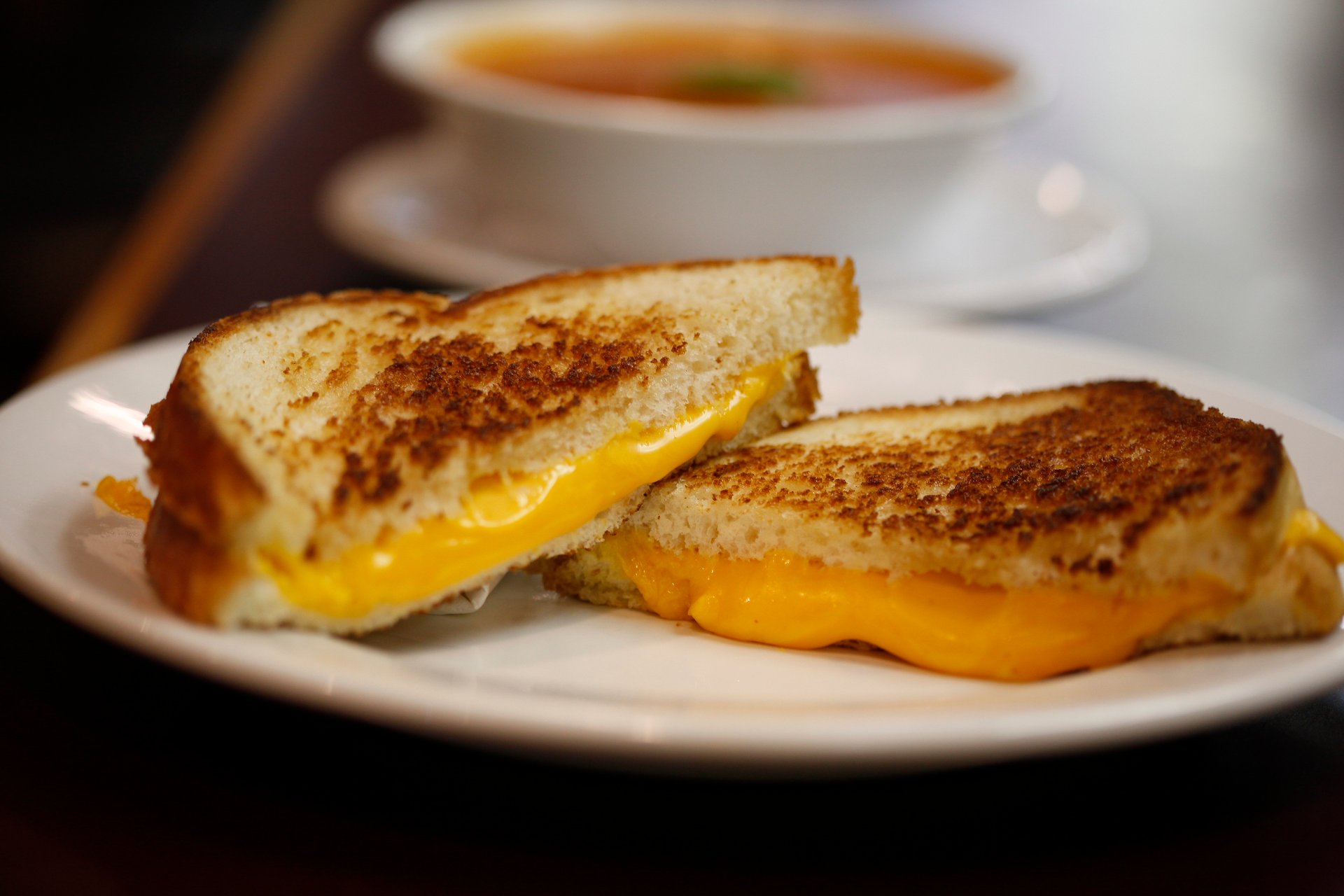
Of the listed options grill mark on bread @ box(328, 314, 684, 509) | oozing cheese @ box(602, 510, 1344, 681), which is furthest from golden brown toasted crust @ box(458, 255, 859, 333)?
oozing cheese @ box(602, 510, 1344, 681)

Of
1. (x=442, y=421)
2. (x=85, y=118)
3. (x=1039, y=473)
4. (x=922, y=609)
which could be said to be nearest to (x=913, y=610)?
(x=922, y=609)

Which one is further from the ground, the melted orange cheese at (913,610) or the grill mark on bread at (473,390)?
the grill mark on bread at (473,390)

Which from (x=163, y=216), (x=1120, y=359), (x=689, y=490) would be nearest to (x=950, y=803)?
(x=689, y=490)

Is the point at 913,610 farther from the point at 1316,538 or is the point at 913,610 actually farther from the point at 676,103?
the point at 676,103

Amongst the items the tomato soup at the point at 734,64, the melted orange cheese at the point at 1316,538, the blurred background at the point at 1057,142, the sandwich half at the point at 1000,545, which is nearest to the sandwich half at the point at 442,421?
the sandwich half at the point at 1000,545

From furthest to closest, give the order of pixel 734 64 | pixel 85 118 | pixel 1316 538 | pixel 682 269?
pixel 85 118, pixel 734 64, pixel 682 269, pixel 1316 538

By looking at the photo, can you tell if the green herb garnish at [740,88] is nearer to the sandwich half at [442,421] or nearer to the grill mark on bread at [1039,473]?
the sandwich half at [442,421]
